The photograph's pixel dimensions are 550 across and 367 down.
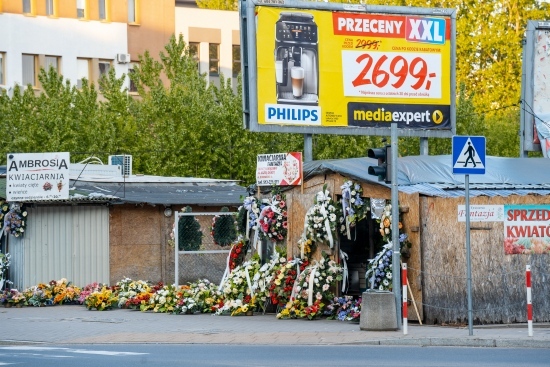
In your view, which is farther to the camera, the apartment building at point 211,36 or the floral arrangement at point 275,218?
the apartment building at point 211,36

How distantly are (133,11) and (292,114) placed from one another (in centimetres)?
4568

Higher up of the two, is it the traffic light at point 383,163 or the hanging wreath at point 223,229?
the traffic light at point 383,163

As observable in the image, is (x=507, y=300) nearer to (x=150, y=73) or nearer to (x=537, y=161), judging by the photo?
(x=537, y=161)

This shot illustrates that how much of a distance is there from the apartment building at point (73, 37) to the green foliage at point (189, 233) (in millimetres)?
35153

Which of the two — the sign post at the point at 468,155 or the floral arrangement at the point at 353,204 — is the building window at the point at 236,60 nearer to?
the floral arrangement at the point at 353,204

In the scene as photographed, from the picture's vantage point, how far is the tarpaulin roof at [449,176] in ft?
73.5

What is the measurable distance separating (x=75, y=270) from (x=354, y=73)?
28.2 ft

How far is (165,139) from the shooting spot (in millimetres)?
45594

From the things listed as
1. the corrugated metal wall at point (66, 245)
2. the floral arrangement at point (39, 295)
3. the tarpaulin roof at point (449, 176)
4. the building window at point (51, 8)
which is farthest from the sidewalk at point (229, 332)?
the building window at point (51, 8)


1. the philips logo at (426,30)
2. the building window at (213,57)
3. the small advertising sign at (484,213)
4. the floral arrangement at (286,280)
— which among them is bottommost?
the floral arrangement at (286,280)

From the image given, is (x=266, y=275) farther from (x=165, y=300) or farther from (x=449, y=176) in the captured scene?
(x=449, y=176)

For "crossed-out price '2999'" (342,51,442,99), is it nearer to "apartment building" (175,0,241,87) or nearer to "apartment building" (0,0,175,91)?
"apartment building" (0,0,175,91)

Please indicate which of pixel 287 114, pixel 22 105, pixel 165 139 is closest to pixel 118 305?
→ pixel 287 114

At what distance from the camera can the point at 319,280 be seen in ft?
76.6
